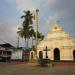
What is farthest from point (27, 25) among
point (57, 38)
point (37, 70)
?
point (37, 70)

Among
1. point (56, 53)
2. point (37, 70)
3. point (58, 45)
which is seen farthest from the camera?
point (56, 53)

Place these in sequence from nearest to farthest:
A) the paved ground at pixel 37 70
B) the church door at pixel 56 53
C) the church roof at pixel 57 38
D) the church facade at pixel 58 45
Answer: the paved ground at pixel 37 70 → the church facade at pixel 58 45 → the church roof at pixel 57 38 → the church door at pixel 56 53

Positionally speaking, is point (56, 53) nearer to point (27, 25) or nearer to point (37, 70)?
point (27, 25)

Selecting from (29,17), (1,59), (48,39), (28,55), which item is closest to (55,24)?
(48,39)

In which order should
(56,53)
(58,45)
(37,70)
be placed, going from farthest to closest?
(56,53) < (58,45) < (37,70)

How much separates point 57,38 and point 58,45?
6.96ft

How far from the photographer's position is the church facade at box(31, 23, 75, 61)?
57.5 meters

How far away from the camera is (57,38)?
2360 inches

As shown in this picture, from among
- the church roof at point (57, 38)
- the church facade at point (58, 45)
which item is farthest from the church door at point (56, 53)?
the church roof at point (57, 38)

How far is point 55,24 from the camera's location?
62031 mm

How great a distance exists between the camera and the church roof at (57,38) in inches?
2296

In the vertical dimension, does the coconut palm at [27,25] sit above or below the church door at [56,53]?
above

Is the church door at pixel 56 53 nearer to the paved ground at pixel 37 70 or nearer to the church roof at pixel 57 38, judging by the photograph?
the church roof at pixel 57 38

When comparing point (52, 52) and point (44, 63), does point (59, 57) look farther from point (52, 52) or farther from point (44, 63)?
point (44, 63)
